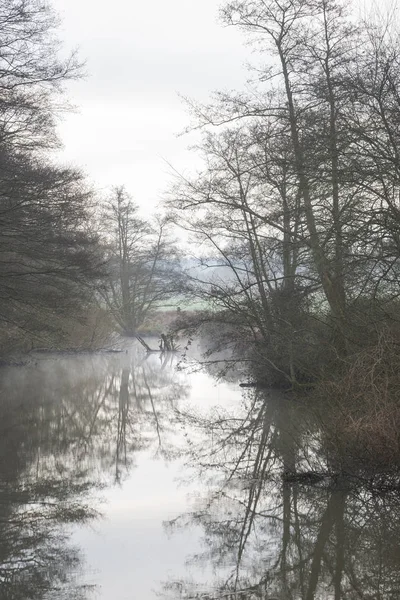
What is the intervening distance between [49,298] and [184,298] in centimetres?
410

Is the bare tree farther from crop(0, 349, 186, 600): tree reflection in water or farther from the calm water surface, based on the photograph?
the calm water surface

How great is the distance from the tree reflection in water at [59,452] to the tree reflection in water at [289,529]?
47.2 inches

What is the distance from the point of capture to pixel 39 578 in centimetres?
730

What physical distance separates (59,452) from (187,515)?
477cm

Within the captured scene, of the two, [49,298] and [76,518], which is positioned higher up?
[49,298]

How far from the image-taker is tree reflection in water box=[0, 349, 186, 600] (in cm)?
765

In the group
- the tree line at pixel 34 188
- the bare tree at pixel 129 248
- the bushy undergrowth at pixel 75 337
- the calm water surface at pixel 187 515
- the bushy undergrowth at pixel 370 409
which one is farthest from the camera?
the bare tree at pixel 129 248

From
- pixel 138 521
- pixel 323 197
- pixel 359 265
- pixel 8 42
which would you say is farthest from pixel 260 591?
pixel 8 42

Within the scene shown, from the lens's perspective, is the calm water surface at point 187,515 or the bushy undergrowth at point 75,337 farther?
the bushy undergrowth at point 75,337

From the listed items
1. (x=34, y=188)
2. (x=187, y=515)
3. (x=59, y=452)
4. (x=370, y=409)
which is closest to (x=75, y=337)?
(x=34, y=188)

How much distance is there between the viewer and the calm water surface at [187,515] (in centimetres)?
718

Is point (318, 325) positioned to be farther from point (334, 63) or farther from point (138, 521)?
point (138, 521)

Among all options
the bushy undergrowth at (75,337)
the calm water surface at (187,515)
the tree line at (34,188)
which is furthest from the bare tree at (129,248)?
the calm water surface at (187,515)

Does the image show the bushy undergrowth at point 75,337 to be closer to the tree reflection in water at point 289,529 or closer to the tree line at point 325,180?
the tree line at point 325,180
